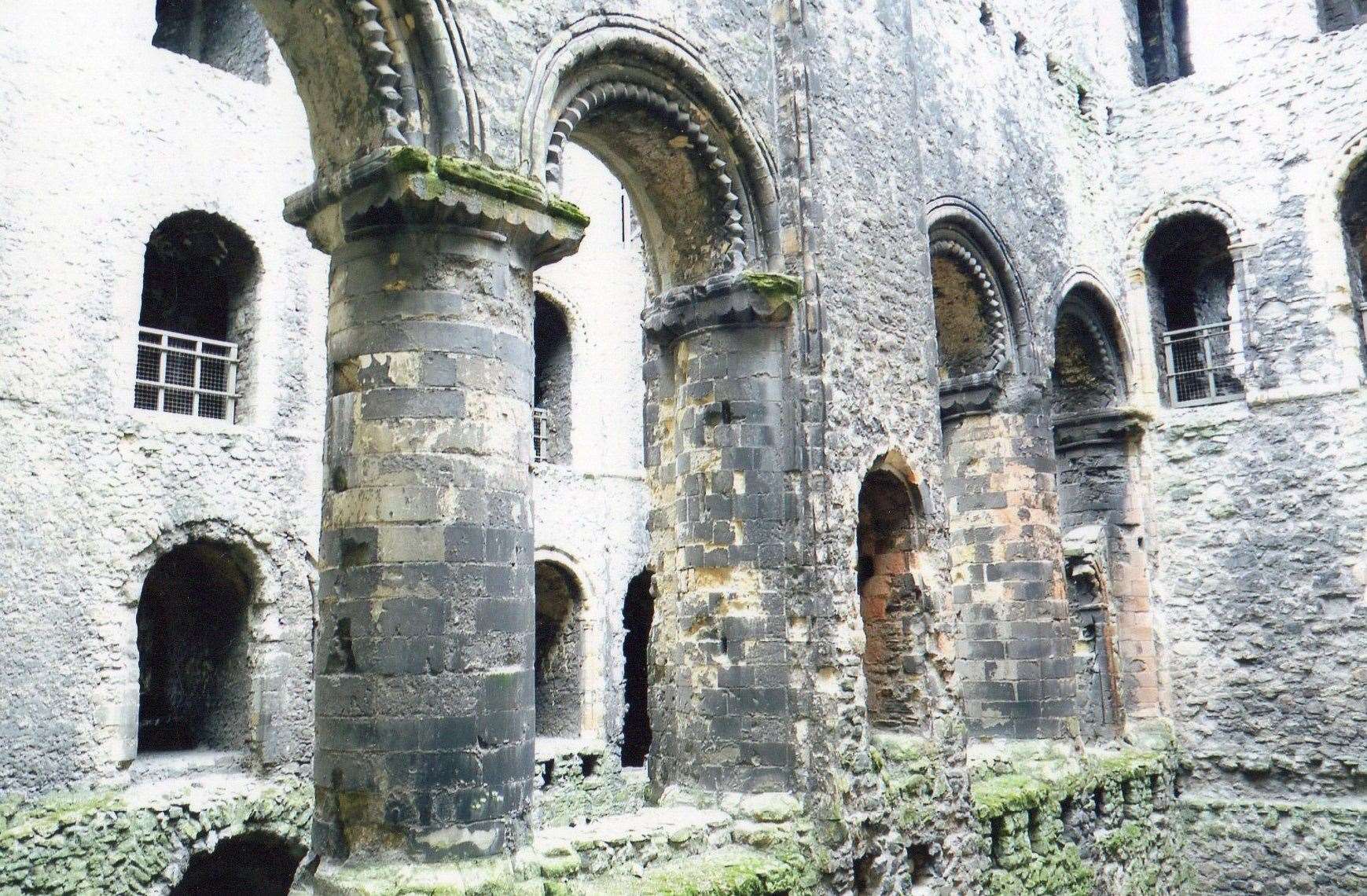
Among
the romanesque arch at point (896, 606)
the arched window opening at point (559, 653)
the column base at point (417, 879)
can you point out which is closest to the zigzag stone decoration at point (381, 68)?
the column base at point (417, 879)

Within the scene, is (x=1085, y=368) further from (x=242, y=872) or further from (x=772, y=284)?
(x=242, y=872)

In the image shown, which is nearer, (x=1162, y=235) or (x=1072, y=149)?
(x=1072, y=149)

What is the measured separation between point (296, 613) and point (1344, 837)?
10053 millimetres

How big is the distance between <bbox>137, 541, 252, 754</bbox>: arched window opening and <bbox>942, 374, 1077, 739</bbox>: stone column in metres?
6.77

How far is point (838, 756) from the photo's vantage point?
7117mm

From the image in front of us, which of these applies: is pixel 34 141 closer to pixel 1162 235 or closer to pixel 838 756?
pixel 838 756

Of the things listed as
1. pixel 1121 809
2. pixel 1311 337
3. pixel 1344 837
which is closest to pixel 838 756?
pixel 1121 809

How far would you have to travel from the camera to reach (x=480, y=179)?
5.45 metres

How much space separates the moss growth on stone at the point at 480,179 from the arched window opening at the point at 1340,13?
418 inches

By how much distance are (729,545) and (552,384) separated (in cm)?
727

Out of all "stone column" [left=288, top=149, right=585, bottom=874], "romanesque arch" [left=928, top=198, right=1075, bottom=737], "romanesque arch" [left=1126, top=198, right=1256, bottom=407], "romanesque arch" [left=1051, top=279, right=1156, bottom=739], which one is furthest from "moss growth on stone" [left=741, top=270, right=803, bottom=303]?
"romanesque arch" [left=1126, top=198, right=1256, bottom=407]

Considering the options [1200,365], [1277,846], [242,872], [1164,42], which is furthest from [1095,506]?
[242,872]

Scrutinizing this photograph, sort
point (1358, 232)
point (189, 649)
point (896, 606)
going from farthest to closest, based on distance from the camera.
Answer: point (1358, 232)
point (189, 649)
point (896, 606)

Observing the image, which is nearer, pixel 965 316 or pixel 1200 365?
pixel 965 316
